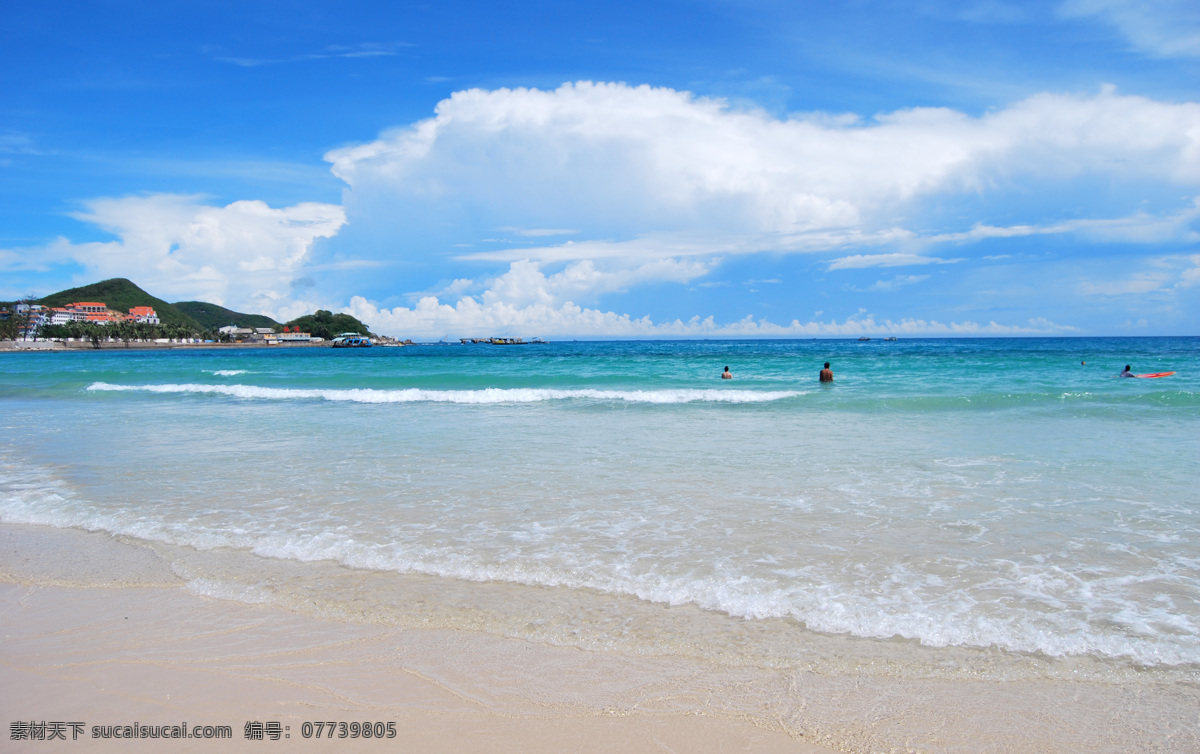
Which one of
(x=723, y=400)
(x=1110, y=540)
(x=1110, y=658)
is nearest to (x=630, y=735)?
(x=1110, y=658)

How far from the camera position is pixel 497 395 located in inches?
938

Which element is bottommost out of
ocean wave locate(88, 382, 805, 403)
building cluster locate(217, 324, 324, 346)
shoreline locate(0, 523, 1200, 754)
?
shoreline locate(0, 523, 1200, 754)

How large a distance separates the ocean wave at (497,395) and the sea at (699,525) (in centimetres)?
635

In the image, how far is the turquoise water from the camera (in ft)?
16.0

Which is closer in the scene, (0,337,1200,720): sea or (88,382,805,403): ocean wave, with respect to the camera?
(0,337,1200,720): sea

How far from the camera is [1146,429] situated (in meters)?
13.7

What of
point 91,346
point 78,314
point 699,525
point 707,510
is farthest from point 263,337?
point 699,525

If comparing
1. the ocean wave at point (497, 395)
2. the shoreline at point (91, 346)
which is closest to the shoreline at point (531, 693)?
the ocean wave at point (497, 395)

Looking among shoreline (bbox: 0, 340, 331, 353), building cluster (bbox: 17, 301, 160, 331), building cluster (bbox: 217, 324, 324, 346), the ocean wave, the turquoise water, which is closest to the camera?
the turquoise water

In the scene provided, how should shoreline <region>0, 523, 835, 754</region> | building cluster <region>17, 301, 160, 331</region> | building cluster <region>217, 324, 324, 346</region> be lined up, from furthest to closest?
building cluster <region>217, 324, 324, 346</region> < building cluster <region>17, 301, 160, 331</region> < shoreline <region>0, 523, 835, 754</region>

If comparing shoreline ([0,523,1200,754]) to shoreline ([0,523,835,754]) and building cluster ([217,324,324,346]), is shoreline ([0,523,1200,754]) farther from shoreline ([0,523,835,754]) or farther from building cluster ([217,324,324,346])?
building cluster ([217,324,324,346])

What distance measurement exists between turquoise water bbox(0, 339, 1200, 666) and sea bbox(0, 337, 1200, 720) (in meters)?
0.04

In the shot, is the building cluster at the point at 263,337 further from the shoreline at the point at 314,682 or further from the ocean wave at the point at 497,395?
the shoreline at the point at 314,682

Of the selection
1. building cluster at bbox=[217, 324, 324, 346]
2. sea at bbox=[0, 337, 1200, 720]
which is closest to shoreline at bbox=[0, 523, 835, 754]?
sea at bbox=[0, 337, 1200, 720]
